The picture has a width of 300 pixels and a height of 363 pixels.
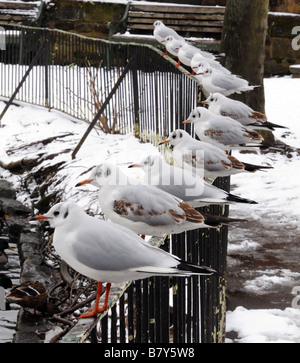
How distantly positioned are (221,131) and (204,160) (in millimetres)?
1343

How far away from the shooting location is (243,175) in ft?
37.3

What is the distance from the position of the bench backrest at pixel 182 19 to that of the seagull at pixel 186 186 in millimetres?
14453

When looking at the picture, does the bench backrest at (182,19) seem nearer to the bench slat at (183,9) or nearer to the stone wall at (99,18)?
the bench slat at (183,9)

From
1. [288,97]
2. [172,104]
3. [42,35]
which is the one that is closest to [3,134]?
[42,35]

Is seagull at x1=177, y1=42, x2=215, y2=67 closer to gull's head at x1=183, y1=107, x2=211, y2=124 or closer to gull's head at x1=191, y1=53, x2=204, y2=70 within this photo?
gull's head at x1=191, y1=53, x2=204, y2=70

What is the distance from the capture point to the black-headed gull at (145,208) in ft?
15.6

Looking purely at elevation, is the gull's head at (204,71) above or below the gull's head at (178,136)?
above

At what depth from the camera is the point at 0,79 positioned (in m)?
18.1

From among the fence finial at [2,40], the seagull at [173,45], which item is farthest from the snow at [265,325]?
the fence finial at [2,40]

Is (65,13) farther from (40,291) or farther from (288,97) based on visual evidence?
(40,291)

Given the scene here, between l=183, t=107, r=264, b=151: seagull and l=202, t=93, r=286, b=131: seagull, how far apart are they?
791mm

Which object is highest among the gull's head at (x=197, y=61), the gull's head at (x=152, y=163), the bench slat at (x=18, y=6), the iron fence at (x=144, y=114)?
the bench slat at (x=18, y=6)

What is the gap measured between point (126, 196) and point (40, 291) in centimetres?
415

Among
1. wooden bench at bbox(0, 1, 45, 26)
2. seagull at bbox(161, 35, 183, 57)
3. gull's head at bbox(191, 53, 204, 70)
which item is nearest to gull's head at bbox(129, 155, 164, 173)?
gull's head at bbox(191, 53, 204, 70)
